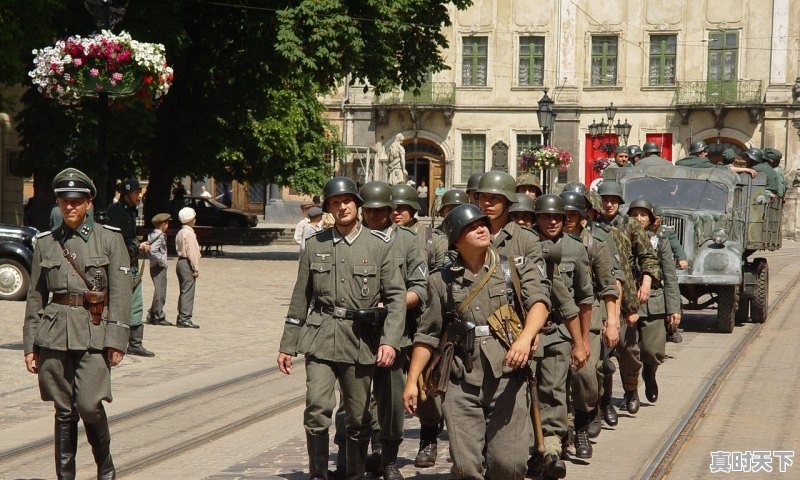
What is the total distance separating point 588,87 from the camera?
184 ft

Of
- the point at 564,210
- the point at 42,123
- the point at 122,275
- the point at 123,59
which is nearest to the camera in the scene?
the point at 122,275

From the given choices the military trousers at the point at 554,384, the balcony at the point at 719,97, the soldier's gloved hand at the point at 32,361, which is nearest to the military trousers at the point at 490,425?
the military trousers at the point at 554,384

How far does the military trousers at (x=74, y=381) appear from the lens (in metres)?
7.78

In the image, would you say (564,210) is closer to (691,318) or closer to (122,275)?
(122,275)

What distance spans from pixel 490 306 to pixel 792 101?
160 feet

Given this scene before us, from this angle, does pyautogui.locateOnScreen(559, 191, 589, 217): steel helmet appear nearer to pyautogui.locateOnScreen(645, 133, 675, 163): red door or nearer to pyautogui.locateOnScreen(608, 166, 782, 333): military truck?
pyautogui.locateOnScreen(608, 166, 782, 333): military truck

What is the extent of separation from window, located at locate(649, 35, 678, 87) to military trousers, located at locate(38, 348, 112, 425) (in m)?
49.6

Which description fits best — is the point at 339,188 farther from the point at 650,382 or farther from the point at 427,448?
the point at 650,382

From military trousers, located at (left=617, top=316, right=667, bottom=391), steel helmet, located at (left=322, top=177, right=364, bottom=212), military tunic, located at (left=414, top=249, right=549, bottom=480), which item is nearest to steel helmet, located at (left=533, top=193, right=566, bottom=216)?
steel helmet, located at (left=322, top=177, right=364, bottom=212)

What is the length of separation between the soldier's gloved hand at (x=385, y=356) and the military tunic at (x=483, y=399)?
2.23 ft

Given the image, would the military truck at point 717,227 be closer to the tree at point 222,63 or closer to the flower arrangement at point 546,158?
the flower arrangement at point 546,158

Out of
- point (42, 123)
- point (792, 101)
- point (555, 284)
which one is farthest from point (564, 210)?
point (792, 101)

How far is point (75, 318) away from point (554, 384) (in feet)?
9.77

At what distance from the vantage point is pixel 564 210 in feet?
30.3
